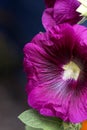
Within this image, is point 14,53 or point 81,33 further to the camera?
point 14,53

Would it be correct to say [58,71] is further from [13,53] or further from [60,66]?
[13,53]

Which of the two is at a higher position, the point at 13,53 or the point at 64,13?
the point at 13,53

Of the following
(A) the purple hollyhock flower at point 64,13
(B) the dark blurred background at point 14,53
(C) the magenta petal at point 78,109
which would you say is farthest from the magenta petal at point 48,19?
(B) the dark blurred background at point 14,53

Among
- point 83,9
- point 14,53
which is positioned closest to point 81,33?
point 83,9

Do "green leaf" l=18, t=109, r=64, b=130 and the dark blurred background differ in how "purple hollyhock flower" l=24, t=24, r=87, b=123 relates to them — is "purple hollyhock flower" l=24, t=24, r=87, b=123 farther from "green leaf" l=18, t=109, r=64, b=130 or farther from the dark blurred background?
the dark blurred background

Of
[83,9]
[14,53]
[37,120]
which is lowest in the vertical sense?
[37,120]

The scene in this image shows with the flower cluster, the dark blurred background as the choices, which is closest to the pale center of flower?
the flower cluster
